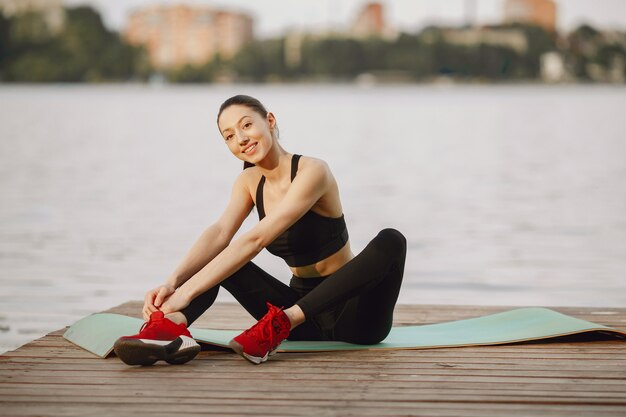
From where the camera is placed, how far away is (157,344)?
3.78 m

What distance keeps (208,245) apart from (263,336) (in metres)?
0.47

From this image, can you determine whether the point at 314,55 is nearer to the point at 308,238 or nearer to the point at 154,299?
the point at 308,238

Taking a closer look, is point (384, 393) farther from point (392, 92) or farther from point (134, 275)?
point (392, 92)

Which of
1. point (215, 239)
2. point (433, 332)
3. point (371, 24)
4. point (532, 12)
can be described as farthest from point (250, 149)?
point (532, 12)

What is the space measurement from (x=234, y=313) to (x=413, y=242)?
247 inches

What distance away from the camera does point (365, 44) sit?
9881 cm

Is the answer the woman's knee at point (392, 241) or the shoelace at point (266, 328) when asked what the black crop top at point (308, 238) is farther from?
the shoelace at point (266, 328)

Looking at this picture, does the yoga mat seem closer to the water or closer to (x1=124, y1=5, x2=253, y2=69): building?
the water

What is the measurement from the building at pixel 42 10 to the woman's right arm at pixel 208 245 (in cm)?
10255

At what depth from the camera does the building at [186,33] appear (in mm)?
109375

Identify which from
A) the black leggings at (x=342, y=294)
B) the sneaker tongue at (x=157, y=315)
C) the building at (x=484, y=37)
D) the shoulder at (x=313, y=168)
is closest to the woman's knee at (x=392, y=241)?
the black leggings at (x=342, y=294)

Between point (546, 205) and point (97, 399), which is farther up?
point (97, 399)

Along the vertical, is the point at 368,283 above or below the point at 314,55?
above

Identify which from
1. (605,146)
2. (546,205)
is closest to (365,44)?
(605,146)
